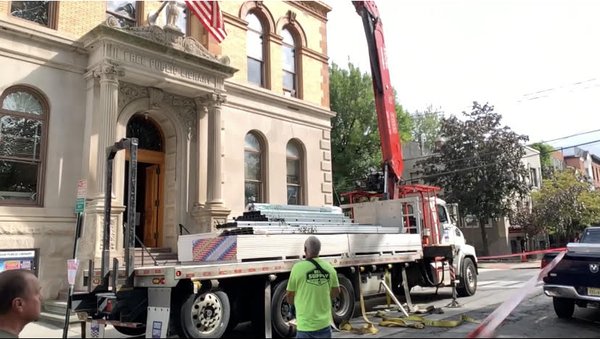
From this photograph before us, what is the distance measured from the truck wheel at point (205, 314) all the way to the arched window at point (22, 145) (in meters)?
6.69

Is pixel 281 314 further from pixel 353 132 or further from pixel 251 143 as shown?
pixel 353 132

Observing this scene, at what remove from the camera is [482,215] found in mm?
34094

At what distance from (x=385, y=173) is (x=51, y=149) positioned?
29.6ft

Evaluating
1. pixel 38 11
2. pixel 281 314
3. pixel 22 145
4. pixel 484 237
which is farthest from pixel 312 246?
pixel 484 237

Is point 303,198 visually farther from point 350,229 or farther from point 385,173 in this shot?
point 350,229

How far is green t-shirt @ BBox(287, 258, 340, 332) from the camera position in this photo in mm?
5129

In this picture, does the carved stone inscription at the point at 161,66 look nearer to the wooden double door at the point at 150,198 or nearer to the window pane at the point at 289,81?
the wooden double door at the point at 150,198

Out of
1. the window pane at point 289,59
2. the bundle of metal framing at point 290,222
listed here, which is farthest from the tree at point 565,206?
the bundle of metal framing at point 290,222

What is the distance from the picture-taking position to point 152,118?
15.0 metres

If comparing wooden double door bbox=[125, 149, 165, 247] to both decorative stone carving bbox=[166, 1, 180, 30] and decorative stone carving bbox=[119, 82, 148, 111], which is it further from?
decorative stone carving bbox=[166, 1, 180, 30]

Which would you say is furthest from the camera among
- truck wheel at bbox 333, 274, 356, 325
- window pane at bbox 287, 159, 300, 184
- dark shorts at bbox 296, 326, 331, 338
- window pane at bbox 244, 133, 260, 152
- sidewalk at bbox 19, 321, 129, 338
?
window pane at bbox 287, 159, 300, 184

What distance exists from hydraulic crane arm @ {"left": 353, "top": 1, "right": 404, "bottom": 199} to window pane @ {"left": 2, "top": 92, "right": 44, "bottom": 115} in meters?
9.18

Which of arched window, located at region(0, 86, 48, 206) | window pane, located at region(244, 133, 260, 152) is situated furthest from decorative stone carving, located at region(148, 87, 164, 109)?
window pane, located at region(244, 133, 260, 152)

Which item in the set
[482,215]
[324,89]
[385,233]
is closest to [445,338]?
[385,233]
